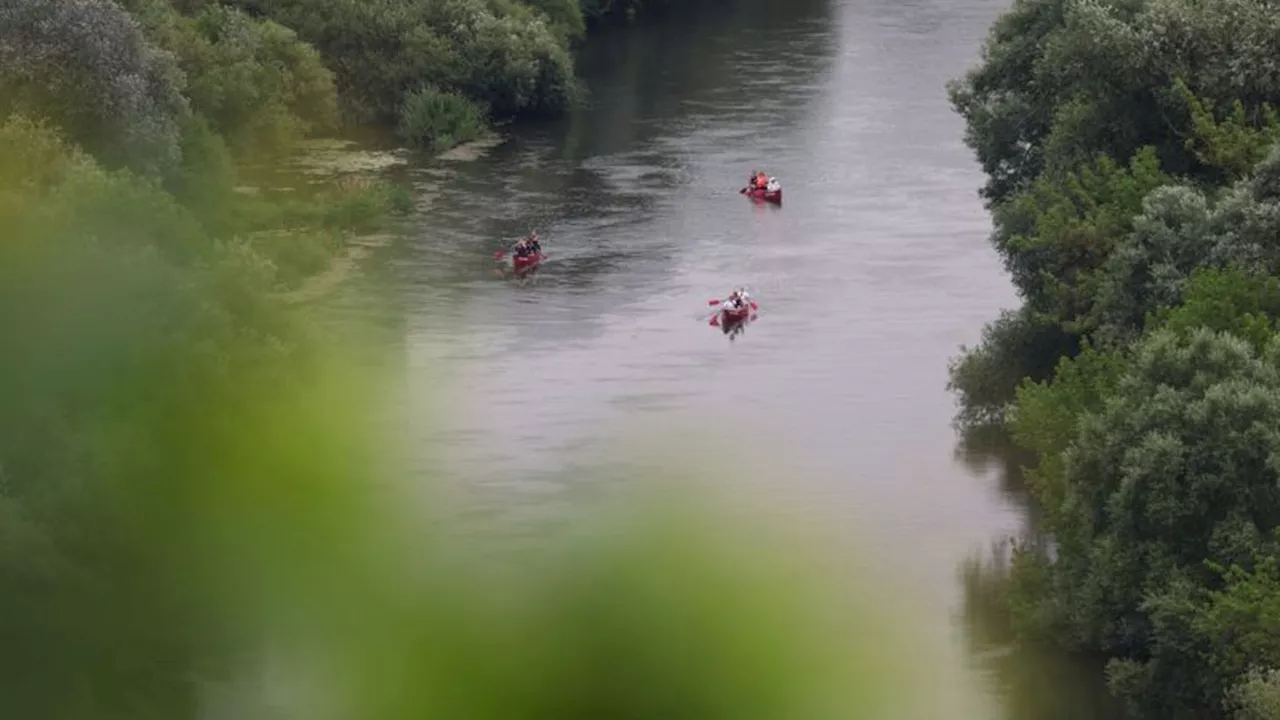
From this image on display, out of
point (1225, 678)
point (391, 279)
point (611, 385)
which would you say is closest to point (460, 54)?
point (391, 279)

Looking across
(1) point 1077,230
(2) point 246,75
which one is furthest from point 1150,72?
(2) point 246,75

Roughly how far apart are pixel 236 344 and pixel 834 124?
31401 millimetres

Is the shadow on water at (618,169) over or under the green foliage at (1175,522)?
over

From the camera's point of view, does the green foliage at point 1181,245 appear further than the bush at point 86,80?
No

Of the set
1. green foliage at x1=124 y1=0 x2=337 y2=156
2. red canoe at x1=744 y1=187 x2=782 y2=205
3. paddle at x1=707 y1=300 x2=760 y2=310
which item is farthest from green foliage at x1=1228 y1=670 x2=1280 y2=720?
green foliage at x1=124 y1=0 x2=337 y2=156

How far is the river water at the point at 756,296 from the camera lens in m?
28.0

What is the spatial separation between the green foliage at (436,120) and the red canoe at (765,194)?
995 centimetres

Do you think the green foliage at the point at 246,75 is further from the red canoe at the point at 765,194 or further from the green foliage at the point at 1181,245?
the green foliage at the point at 1181,245

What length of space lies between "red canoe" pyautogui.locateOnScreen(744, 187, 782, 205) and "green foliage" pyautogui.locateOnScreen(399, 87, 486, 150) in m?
9.95

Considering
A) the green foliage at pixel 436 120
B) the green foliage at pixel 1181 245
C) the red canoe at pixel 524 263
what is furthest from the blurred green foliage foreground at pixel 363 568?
the green foliage at pixel 436 120

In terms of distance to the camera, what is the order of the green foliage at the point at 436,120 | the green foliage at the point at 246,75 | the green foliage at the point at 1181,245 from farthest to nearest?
the green foliage at the point at 436,120 < the green foliage at the point at 246,75 < the green foliage at the point at 1181,245

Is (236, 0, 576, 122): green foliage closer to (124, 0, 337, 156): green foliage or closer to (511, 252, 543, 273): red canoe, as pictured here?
(124, 0, 337, 156): green foliage

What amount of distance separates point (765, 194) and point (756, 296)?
6.04 metres

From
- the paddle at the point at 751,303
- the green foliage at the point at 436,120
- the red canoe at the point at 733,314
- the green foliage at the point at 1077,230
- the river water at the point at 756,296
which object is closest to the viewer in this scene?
the river water at the point at 756,296
